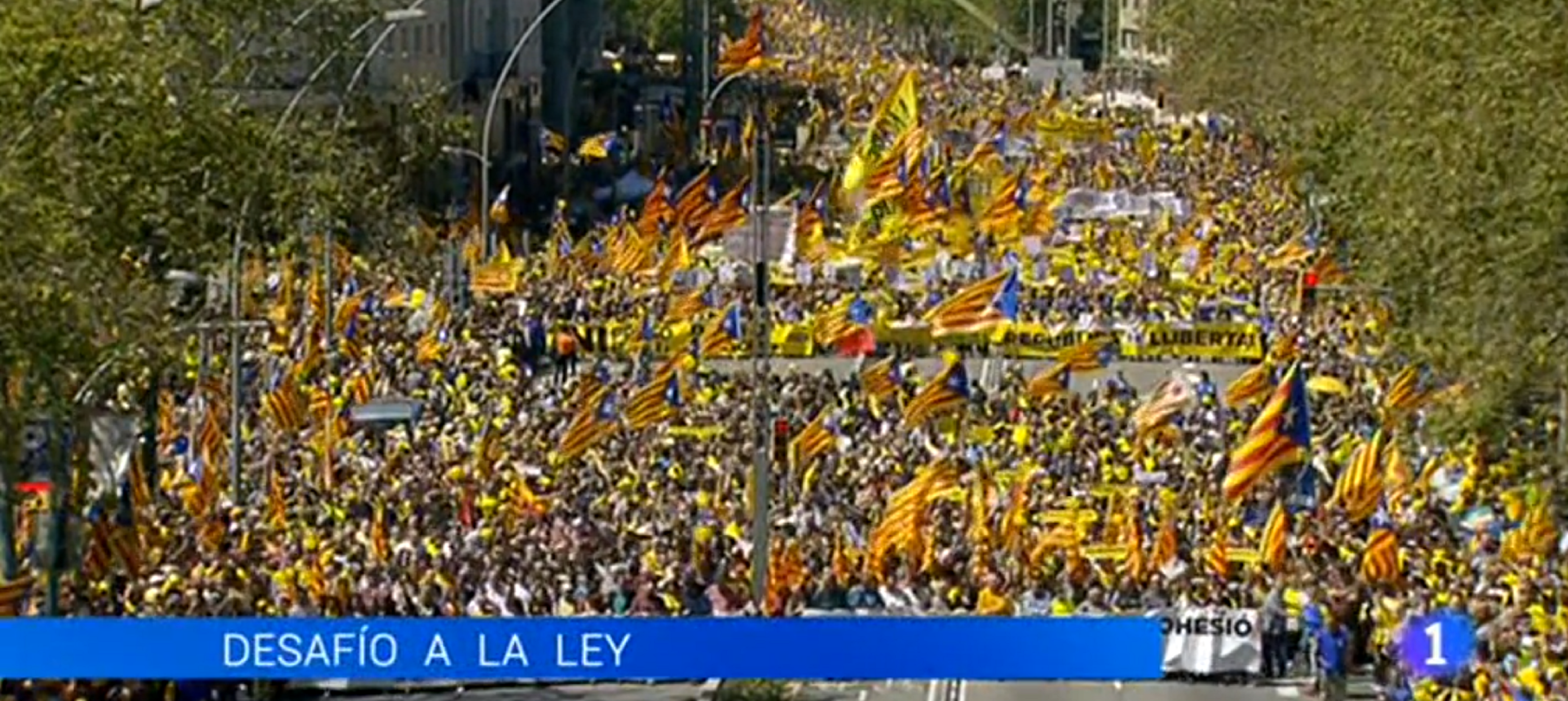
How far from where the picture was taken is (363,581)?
117ft

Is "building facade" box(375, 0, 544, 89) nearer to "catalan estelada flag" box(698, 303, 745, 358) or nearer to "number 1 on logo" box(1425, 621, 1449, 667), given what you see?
"catalan estelada flag" box(698, 303, 745, 358)

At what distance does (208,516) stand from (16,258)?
9.59 m

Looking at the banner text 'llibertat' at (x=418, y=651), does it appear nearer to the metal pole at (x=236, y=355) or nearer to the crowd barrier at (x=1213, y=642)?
the crowd barrier at (x=1213, y=642)

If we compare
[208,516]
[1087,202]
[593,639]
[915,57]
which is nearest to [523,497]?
[208,516]

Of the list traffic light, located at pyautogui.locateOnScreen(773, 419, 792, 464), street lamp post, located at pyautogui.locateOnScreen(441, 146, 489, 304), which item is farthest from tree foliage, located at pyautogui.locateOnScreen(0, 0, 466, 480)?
street lamp post, located at pyautogui.locateOnScreen(441, 146, 489, 304)

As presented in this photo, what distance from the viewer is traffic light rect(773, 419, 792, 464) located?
4234cm

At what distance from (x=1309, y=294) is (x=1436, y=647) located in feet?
96.6

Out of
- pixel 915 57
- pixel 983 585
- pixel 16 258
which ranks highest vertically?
pixel 16 258

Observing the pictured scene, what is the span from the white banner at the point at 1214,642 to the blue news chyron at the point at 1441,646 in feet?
12.6

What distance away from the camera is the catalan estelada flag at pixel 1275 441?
38312mm

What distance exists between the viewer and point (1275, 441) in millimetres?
38438

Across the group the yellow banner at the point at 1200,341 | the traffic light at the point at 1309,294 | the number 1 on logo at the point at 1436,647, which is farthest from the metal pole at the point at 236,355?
the yellow banner at the point at 1200,341

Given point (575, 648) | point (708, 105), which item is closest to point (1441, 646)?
point (575, 648)

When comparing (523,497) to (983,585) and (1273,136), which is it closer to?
(983,585)
